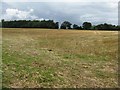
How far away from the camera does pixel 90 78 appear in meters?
13.8

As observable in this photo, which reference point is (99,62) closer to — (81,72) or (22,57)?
(81,72)

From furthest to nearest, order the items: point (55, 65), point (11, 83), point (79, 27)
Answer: point (79, 27), point (55, 65), point (11, 83)

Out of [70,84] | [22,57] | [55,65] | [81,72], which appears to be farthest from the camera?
[22,57]

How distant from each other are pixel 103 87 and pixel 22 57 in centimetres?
618

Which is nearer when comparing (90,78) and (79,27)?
(90,78)

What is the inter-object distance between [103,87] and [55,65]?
3.78m

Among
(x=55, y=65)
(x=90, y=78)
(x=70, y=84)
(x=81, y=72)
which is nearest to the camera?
(x=70, y=84)

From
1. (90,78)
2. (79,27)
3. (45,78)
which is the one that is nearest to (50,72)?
(45,78)

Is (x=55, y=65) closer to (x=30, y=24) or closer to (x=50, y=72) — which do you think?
(x=50, y=72)

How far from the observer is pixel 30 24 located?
97.5 meters

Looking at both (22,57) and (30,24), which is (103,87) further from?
(30,24)

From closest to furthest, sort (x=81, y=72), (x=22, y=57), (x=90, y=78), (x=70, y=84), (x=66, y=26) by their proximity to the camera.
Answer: (x=70, y=84) < (x=90, y=78) < (x=81, y=72) < (x=22, y=57) < (x=66, y=26)

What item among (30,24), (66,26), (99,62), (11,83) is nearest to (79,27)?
(66,26)

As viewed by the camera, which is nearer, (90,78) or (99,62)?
(90,78)
